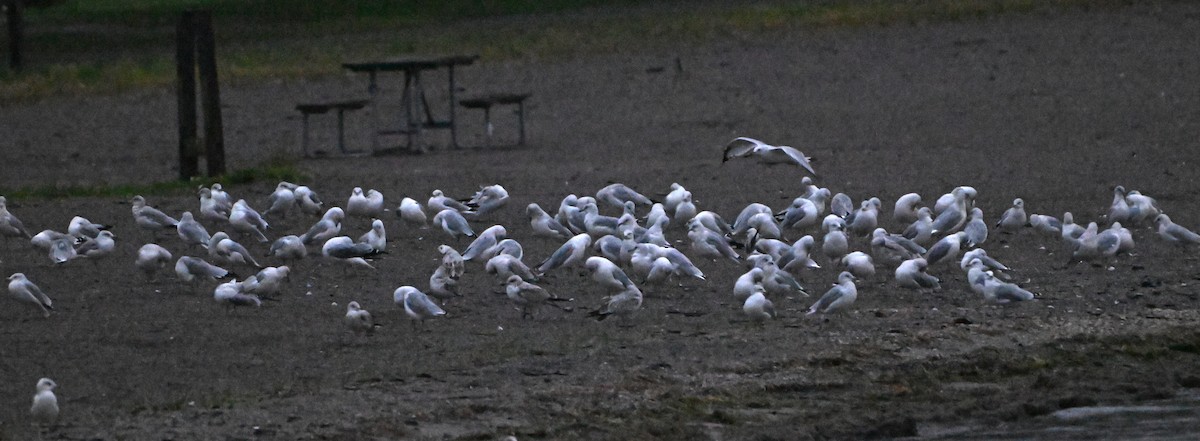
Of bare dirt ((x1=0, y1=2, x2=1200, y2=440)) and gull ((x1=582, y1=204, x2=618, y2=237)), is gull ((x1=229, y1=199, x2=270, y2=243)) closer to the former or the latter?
bare dirt ((x1=0, y1=2, x2=1200, y2=440))

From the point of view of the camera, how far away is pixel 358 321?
9.68 m

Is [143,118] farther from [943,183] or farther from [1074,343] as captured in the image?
[1074,343]

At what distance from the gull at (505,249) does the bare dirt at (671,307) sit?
24 cm

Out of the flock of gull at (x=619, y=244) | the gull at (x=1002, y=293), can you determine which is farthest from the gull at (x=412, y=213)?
the gull at (x=1002, y=293)

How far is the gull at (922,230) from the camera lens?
1270 centimetres

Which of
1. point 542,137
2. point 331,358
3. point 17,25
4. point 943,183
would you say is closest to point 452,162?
point 542,137

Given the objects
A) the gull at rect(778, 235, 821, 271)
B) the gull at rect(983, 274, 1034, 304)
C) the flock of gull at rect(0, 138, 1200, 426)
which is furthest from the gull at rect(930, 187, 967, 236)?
the gull at rect(983, 274, 1034, 304)

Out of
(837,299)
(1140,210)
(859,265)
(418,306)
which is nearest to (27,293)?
(418,306)

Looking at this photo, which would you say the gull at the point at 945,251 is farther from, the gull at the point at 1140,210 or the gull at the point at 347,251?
the gull at the point at 347,251

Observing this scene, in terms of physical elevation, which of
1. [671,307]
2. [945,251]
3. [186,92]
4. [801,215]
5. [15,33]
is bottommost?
[15,33]

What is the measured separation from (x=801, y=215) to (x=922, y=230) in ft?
3.13

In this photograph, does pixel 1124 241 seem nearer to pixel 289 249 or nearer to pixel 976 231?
pixel 976 231

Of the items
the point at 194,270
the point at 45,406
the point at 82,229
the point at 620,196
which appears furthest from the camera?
the point at 620,196

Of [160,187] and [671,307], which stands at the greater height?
[671,307]
